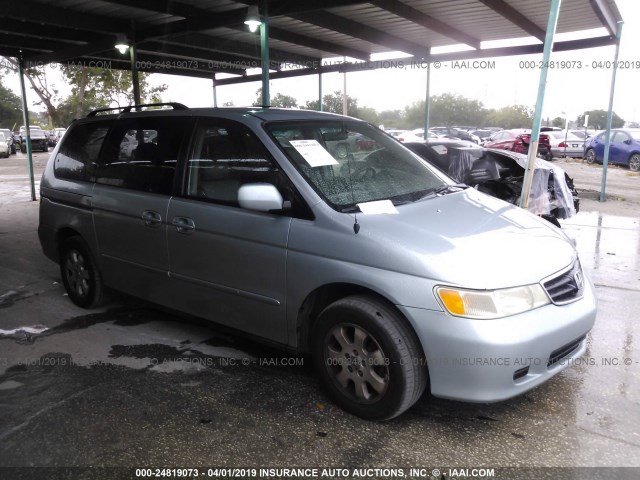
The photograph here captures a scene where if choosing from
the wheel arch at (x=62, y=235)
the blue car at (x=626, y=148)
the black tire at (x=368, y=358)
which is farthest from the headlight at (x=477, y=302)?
the blue car at (x=626, y=148)

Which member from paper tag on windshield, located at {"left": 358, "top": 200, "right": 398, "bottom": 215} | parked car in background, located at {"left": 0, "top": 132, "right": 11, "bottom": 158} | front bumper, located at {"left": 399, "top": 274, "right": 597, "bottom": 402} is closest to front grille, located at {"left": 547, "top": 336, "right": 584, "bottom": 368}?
front bumper, located at {"left": 399, "top": 274, "right": 597, "bottom": 402}

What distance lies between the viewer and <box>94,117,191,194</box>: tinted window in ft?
12.7

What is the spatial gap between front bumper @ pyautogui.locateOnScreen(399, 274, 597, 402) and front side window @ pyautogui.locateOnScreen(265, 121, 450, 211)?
91 centimetres

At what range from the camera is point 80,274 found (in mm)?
4766

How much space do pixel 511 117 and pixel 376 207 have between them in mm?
66439

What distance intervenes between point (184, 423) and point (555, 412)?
213 cm

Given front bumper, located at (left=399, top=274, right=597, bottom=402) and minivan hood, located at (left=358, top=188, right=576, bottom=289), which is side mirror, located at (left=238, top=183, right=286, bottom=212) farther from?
front bumper, located at (left=399, top=274, right=597, bottom=402)

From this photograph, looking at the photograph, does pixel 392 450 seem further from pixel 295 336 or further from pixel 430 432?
pixel 295 336

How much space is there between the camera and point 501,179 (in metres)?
7.28

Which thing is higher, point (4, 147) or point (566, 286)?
point (566, 286)

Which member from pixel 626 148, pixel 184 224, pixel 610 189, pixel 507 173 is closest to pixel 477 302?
pixel 184 224

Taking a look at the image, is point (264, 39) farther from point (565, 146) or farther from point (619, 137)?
point (565, 146)

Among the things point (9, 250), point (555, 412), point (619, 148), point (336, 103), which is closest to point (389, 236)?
point (555, 412)

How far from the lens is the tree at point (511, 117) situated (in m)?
62.8
